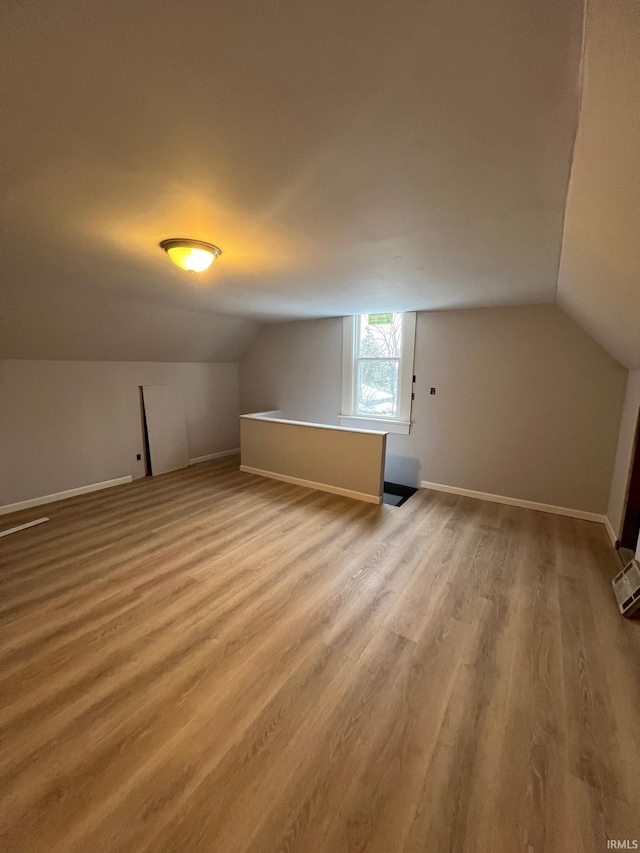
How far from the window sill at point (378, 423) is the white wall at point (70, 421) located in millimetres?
2544

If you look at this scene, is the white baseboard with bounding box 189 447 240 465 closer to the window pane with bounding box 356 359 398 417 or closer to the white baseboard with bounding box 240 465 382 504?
the white baseboard with bounding box 240 465 382 504

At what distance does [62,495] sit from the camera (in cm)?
388

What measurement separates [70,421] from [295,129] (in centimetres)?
411

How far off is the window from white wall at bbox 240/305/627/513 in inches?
5.4

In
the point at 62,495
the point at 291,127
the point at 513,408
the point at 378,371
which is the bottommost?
the point at 62,495

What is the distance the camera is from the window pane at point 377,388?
462 centimetres

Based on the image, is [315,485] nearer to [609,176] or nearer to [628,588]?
[628,588]

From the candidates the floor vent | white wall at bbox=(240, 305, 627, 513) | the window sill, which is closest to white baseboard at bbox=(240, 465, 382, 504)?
white wall at bbox=(240, 305, 627, 513)

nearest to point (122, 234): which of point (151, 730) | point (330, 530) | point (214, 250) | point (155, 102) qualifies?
point (214, 250)

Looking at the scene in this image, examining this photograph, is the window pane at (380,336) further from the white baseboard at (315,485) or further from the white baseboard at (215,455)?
the white baseboard at (215,455)

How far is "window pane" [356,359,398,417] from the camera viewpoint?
4.62m

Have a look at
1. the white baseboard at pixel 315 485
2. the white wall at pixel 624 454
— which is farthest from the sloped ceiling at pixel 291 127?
the white baseboard at pixel 315 485

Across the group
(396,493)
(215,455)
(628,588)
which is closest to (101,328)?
(215,455)

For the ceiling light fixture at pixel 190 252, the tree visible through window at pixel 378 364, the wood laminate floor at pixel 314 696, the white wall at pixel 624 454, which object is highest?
the ceiling light fixture at pixel 190 252
